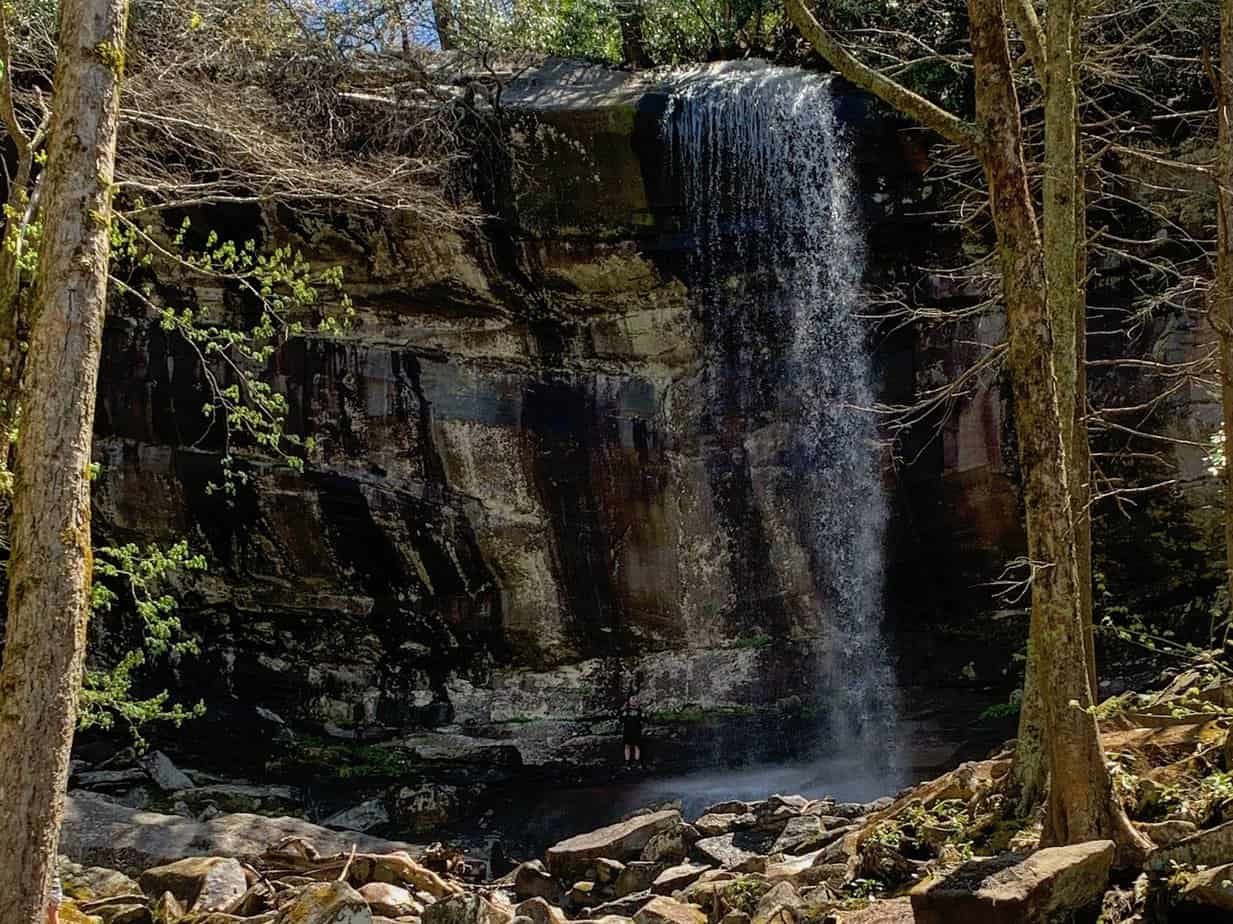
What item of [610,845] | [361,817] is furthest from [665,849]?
[361,817]

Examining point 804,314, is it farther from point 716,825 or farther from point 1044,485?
point 1044,485

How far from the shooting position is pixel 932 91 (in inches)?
488

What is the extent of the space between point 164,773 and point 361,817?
258 cm

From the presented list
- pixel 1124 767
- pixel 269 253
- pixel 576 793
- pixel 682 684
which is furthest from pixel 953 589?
pixel 269 253

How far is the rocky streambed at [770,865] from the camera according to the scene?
414cm

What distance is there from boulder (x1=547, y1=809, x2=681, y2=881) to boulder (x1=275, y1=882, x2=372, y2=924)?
3419 mm

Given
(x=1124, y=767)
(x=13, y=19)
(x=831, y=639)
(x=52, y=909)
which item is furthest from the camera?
(x=831, y=639)

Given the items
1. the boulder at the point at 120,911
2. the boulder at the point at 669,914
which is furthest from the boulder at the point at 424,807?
the boulder at the point at 669,914

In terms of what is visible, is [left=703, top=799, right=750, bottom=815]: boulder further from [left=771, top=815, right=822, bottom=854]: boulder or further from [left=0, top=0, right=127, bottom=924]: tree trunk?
[left=0, top=0, right=127, bottom=924]: tree trunk

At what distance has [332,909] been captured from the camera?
4801 millimetres

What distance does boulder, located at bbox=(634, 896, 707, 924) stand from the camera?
5.64 metres

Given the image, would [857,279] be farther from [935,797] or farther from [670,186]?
[935,797]

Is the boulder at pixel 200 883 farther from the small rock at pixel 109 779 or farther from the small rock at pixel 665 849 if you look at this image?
the small rock at pixel 109 779

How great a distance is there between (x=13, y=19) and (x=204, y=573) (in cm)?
720
